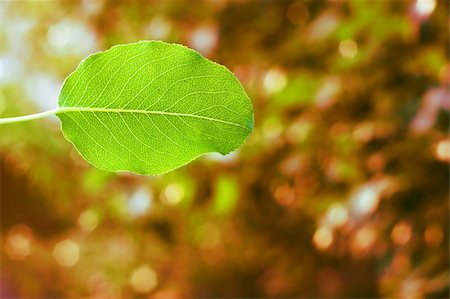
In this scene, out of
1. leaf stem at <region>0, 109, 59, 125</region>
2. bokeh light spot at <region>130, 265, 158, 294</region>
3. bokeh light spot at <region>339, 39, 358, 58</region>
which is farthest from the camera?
bokeh light spot at <region>130, 265, 158, 294</region>

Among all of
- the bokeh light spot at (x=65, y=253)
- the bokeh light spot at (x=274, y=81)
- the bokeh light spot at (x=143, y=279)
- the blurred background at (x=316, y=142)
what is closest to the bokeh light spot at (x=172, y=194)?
the blurred background at (x=316, y=142)

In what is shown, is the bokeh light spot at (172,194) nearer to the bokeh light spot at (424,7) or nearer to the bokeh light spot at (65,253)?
the bokeh light spot at (424,7)

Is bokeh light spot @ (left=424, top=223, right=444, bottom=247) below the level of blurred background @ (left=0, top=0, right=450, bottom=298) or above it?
below

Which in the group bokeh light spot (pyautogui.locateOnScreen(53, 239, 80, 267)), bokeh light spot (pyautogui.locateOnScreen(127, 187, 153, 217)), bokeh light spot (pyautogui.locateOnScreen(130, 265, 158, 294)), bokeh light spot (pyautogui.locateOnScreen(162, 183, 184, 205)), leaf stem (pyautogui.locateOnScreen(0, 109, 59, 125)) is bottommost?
leaf stem (pyautogui.locateOnScreen(0, 109, 59, 125))

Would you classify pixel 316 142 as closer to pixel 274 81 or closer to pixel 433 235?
pixel 274 81

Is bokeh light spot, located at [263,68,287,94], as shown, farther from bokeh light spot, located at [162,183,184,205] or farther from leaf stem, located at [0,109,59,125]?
leaf stem, located at [0,109,59,125]

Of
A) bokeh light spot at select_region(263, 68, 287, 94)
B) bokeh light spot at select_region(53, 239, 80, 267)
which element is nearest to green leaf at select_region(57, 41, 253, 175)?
bokeh light spot at select_region(263, 68, 287, 94)

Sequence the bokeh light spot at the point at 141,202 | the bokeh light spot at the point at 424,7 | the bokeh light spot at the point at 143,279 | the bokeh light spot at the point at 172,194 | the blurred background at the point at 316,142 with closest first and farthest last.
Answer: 1. the bokeh light spot at the point at 424,7
2. the blurred background at the point at 316,142
3. the bokeh light spot at the point at 141,202
4. the bokeh light spot at the point at 172,194
5. the bokeh light spot at the point at 143,279

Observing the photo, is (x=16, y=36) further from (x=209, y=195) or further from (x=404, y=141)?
(x=404, y=141)
